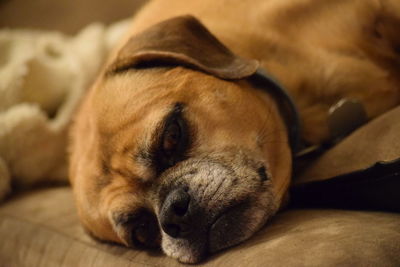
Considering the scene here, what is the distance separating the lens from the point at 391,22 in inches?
74.5

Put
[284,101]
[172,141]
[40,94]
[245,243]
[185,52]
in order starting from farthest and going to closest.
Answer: [40,94] → [284,101] → [185,52] → [172,141] → [245,243]

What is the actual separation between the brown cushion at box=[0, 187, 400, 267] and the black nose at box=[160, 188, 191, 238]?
0.09 m

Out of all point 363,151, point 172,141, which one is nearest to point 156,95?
point 172,141

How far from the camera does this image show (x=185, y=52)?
170cm

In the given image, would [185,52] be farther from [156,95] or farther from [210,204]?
[210,204]

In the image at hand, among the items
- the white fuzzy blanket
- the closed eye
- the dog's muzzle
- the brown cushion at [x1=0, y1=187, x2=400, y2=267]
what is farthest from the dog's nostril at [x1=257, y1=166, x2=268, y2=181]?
the white fuzzy blanket

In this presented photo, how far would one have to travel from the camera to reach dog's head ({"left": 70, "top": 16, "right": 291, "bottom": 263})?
150 centimetres

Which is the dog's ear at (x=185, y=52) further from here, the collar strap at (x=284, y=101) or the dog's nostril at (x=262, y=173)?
the dog's nostril at (x=262, y=173)

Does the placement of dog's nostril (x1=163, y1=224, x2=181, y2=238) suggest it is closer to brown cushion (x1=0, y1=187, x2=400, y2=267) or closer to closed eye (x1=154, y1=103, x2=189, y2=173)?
brown cushion (x1=0, y1=187, x2=400, y2=267)

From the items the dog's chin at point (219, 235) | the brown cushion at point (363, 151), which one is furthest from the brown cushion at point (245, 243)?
the brown cushion at point (363, 151)

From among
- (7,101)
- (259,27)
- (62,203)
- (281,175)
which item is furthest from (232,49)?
(7,101)

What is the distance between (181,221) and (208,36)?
647mm

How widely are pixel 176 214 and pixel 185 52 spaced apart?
0.54 meters

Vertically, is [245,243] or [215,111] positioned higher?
[215,111]
